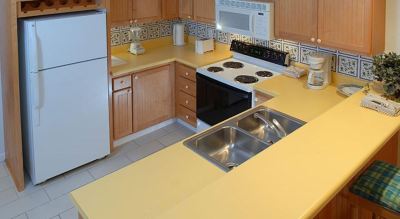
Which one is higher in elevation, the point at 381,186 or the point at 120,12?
the point at 120,12

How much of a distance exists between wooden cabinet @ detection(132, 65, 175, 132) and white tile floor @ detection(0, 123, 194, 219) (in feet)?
0.74

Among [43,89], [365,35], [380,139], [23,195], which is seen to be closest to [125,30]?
[43,89]

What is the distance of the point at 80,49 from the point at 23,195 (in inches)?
52.5

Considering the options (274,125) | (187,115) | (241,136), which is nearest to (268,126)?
(274,125)

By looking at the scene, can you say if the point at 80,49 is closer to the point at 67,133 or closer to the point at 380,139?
the point at 67,133

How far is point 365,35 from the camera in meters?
2.67

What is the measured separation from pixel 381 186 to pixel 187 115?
2555 mm

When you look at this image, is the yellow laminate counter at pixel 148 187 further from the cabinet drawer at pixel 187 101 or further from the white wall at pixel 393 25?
the cabinet drawer at pixel 187 101

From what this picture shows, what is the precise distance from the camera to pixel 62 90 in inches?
127

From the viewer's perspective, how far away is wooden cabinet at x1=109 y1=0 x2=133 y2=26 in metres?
3.83

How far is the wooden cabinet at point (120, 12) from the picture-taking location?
383cm

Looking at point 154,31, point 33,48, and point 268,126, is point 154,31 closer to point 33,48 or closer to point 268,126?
point 33,48

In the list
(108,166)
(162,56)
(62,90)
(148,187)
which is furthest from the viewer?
(162,56)

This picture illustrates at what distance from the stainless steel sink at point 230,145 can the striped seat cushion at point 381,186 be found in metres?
0.56
